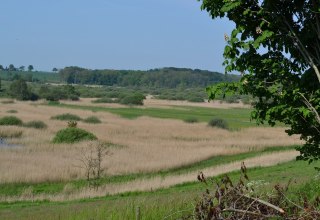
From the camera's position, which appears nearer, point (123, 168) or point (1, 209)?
point (1, 209)

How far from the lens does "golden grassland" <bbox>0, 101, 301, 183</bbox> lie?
30.6 meters

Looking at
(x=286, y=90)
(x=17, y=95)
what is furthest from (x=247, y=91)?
(x=17, y=95)

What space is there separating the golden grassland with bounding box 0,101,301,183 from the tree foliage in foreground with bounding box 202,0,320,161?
71.7 feet

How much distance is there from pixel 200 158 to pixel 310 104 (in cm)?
3232

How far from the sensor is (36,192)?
83.9 feet

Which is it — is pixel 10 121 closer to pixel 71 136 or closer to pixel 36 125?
pixel 36 125

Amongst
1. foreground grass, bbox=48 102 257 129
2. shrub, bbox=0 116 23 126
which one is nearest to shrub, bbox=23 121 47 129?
shrub, bbox=0 116 23 126

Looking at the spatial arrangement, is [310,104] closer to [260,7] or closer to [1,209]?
[260,7]

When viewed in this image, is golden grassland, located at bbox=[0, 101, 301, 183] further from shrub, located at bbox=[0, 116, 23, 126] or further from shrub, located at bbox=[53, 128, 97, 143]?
shrub, located at bbox=[0, 116, 23, 126]

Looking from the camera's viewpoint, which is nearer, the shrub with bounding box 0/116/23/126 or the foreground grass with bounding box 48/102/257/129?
the shrub with bounding box 0/116/23/126

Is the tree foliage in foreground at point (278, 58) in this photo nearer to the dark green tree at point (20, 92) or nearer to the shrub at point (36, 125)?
the shrub at point (36, 125)

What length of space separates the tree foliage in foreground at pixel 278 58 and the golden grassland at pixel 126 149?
2186cm

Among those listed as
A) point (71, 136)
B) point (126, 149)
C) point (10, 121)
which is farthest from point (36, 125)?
point (126, 149)

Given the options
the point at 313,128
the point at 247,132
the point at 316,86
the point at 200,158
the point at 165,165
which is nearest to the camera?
the point at 316,86
